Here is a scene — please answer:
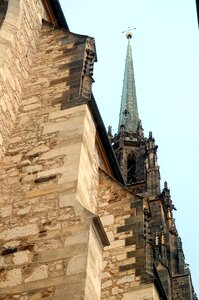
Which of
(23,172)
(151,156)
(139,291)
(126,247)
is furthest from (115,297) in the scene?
(151,156)

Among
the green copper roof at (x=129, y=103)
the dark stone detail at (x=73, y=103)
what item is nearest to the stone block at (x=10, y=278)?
the dark stone detail at (x=73, y=103)

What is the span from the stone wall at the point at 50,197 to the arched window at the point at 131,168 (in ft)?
60.2

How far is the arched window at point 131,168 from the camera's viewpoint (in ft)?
91.9

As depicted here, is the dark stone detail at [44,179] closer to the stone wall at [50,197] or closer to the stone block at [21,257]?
the stone wall at [50,197]

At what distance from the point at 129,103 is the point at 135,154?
8.72 meters

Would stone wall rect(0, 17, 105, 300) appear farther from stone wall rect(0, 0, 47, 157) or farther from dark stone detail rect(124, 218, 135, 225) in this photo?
dark stone detail rect(124, 218, 135, 225)

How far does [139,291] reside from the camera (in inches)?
376

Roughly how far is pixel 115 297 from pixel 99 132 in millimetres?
3183

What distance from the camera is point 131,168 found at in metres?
28.9

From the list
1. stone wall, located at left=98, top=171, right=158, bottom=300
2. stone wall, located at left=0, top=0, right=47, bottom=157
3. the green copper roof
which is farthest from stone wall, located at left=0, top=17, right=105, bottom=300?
the green copper roof

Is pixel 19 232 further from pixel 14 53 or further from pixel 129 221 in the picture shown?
pixel 129 221

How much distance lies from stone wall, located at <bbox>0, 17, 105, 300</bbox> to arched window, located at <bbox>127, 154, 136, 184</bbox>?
60.2 ft

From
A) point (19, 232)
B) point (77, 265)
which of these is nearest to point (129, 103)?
point (19, 232)

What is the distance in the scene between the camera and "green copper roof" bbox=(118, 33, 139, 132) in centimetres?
3475
